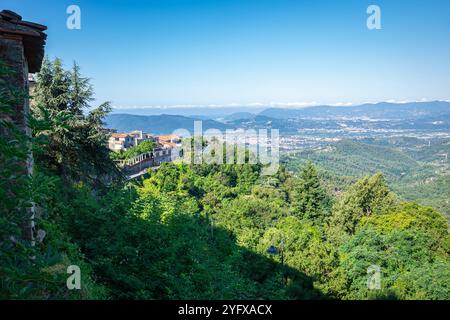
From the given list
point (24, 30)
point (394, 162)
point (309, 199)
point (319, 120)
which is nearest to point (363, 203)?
point (309, 199)

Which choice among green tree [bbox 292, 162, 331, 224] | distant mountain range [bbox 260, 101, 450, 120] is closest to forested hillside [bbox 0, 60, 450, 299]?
green tree [bbox 292, 162, 331, 224]

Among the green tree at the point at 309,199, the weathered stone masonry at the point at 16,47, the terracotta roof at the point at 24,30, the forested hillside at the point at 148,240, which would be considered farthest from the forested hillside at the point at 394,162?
the weathered stone masonry at the point at 16,47

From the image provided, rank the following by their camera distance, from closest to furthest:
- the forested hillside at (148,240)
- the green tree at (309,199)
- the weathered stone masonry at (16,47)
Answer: the forested hillside at (148,240) < the weathered stone masonry at (16,47) < the green tree at (309,199)

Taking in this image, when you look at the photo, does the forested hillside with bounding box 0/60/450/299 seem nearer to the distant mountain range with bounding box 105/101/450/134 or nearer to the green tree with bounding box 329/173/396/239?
the green tree with bounding box 329/173/396/239

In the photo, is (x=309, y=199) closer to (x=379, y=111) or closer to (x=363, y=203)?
(x=363, y=203)

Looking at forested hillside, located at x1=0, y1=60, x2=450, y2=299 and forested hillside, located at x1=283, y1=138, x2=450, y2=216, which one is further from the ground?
forested hillside, located at x1=0, y1=60, x2=450, y2=299

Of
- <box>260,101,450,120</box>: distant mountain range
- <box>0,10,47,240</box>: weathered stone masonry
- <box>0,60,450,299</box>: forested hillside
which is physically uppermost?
<box>260,101,450,120</box>: distant mountain range

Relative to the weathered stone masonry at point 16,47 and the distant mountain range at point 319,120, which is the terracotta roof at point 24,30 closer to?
the weathered stone masonry at point 16,47

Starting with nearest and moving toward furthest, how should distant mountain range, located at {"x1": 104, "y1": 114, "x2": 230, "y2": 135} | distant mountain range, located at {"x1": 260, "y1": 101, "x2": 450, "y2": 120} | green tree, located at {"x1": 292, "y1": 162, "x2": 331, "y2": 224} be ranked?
green tree, located at {"x1": 292, "y1": 162, "x2": 331, "y2": 224} < distant mountain range, located at {"x1": 104, "y1": 114, "x2": 230, "y2": 135} < distant mountain range, located at {"x1": 260, "y1": 101, "x2": 450, "y2": 120}

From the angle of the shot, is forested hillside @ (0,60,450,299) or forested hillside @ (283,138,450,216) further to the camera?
forested hillside @ (283,138,450,216)

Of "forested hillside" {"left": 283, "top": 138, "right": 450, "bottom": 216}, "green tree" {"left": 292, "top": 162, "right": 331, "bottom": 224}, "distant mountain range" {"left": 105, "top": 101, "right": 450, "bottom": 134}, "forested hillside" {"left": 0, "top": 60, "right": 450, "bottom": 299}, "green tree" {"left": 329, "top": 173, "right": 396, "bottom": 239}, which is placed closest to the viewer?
"forested hillside" {"left": 0, "top": 60, "right": 450, "bottom": 299}
